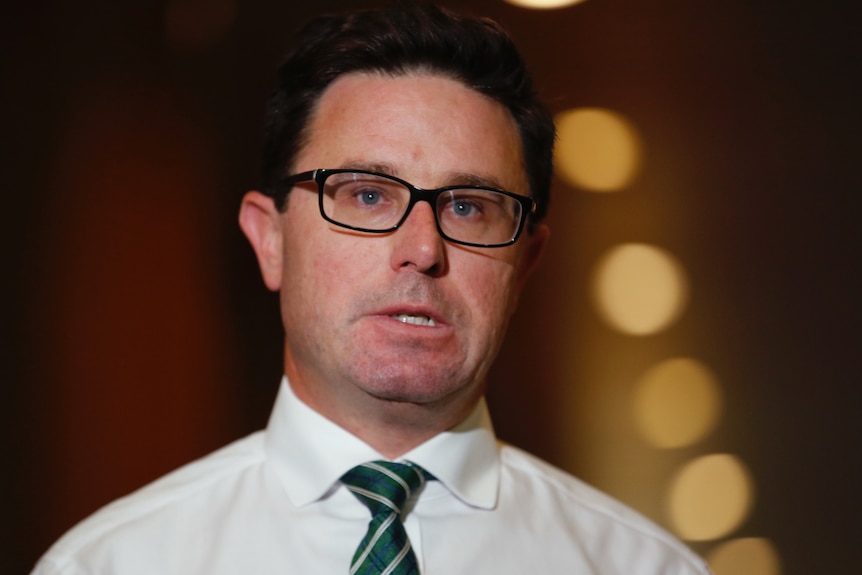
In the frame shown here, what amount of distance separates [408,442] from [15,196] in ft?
3.60

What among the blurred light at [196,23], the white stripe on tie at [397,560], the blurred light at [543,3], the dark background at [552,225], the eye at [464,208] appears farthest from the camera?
the blurred light at [543,3]

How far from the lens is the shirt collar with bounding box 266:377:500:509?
1.52 m

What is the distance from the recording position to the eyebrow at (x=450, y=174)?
1461 millimetres

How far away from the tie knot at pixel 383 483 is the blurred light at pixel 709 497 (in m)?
1.00

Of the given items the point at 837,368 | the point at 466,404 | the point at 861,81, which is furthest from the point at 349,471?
the point at 861,81

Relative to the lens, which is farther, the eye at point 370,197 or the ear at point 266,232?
the ear at point 266,232

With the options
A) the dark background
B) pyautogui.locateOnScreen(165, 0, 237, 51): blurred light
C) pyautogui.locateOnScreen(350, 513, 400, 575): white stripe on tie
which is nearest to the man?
pyautogui.locateOnScreen(350, 513, 400, 575): white stripe on tie

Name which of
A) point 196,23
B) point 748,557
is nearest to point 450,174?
point 196,23

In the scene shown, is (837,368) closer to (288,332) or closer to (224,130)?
(288,332)

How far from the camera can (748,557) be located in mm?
2271

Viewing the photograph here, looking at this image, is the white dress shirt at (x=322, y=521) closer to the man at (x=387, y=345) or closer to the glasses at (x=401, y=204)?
the man at (x=387, y=345)

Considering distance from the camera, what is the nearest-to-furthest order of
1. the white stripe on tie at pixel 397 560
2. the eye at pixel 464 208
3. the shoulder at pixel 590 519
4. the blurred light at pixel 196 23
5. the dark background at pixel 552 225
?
the white stripe on tie at pixel 397 560, the eye at pixel 464 208, the shoulder at pixel 590 519, the dark background at pixel 552 225, the blurred light at pixel 196 23

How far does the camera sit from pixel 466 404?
5.18ft

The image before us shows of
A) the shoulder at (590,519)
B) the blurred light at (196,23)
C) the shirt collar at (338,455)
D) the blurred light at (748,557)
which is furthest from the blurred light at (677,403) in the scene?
the blurred light at (196,23)
